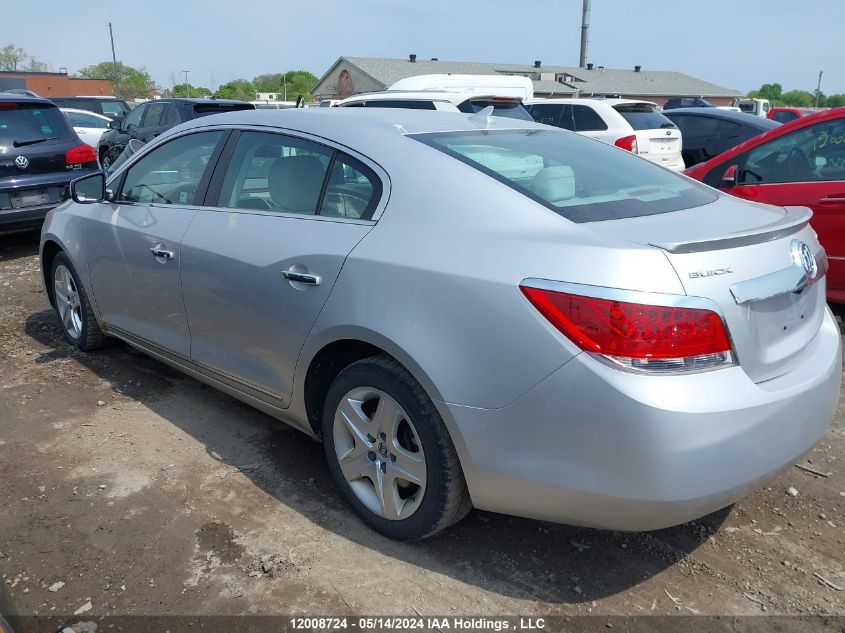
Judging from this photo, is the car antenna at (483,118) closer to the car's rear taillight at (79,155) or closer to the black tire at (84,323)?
the black tire at (84,323)

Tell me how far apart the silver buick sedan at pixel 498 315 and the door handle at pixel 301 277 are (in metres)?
0.01

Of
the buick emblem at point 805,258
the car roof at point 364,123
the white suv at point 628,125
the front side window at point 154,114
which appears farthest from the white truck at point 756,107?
the buick emblem at point 805,258

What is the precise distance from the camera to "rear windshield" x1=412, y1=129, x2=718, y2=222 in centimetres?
261

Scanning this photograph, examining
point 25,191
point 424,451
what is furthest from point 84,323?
point 25,191

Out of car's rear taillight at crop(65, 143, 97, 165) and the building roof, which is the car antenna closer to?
car's rear taillight at crop(65, 143, 97, 165)

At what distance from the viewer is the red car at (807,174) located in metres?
5.00

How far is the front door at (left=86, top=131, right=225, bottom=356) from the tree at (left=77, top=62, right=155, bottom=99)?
63.2 meters

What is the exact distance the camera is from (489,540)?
113 inches

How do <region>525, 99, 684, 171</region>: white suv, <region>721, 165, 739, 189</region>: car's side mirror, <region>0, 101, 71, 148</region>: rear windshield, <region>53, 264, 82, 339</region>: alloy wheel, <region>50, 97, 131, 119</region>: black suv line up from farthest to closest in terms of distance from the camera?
<region>50, 97, 131, 119</region>: black suv → <region>525, 99, 684, 171</region>: white suv → <region>0, 101, 71, 148</region>: rear windshield → <region>721, 165, 739, 189</region>: car's side mirror → <region>53, 264, 82, 339</region>: alloy wheel

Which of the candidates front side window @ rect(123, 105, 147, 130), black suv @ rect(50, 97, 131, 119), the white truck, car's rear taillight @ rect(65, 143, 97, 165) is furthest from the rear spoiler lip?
the white truck

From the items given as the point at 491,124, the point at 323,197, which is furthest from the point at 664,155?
the point at 323,197

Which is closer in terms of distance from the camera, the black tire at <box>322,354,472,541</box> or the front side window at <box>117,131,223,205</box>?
the black tire at <box>322,354,472,541</box>

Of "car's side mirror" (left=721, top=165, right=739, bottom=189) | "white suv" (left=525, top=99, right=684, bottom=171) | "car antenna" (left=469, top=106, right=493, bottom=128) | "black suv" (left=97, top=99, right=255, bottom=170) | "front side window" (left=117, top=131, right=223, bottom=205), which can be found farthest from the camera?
"black suv" (left=97, top=99, right=255, bottom=170)

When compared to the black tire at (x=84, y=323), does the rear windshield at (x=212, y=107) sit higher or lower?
higher
